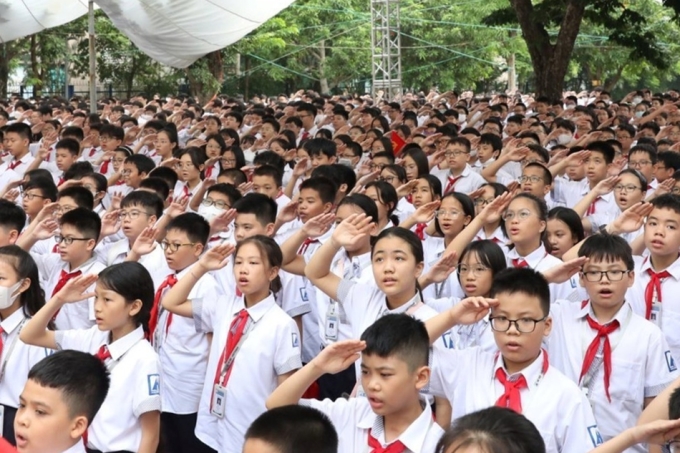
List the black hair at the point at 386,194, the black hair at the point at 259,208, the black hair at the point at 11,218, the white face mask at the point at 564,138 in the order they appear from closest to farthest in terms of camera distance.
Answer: the black hair at the point at 259,208 → the black hair at the point at 11,218 → the black hair at the point at 386,194 → the white face mask at the point at 564,138

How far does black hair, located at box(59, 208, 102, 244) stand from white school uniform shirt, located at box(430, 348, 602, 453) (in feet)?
6.97

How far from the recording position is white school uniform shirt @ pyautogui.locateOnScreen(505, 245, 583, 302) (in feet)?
13.9

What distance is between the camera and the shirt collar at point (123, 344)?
3440mm

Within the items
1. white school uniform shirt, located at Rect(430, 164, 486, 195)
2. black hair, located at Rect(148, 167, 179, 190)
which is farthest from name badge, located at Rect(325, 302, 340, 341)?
white school uniform shirt, located at Rect(430, 164, 486, 195)

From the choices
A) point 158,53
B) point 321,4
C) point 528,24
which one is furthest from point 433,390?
point 321,4

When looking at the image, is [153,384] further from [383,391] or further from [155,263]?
[155,263]

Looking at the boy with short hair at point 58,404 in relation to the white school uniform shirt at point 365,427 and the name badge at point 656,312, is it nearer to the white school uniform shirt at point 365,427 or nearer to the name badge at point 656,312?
the white school uniform shirt at point 365,427

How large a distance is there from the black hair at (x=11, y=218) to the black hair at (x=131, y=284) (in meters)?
1.62

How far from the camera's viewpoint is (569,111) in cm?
1231

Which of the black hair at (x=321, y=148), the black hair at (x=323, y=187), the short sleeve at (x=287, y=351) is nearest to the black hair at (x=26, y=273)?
the short sleeve at (x=287, y=351)

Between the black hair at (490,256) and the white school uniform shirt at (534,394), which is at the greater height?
the black hair at (490,256)

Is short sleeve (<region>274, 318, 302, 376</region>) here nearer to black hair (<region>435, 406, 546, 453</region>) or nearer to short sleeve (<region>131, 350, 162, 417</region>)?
short sleeve (<region>131, 350, 162, 417</region>)

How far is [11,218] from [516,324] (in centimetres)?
299

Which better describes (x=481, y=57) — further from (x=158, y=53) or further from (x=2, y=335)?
(x=2, y=335)
